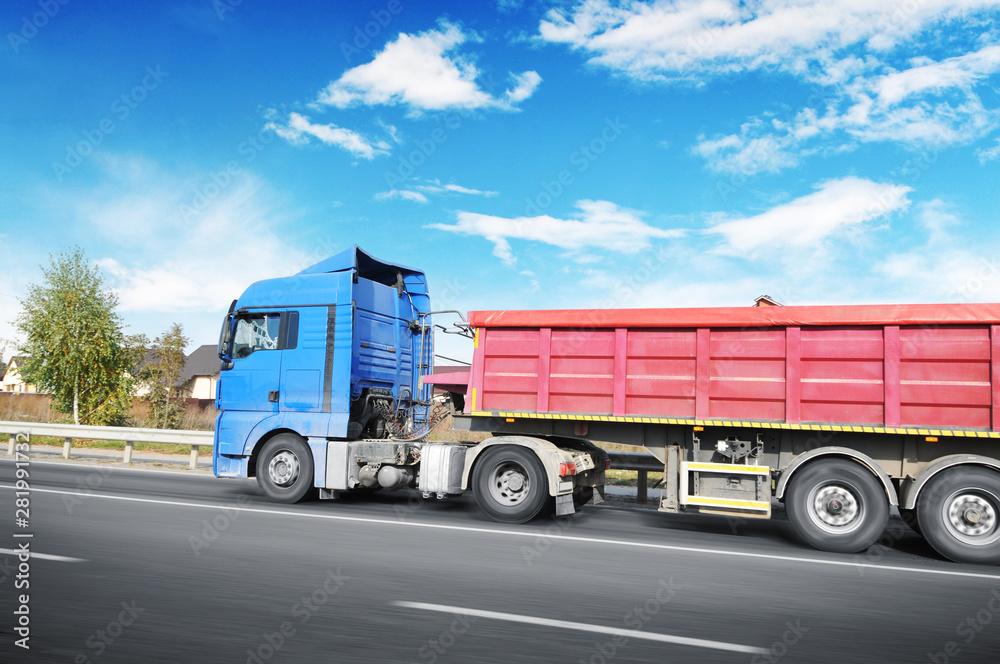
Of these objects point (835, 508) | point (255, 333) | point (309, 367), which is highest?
point (255, 333)

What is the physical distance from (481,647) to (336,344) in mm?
6487

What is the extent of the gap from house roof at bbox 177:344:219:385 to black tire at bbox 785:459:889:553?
63.9 m

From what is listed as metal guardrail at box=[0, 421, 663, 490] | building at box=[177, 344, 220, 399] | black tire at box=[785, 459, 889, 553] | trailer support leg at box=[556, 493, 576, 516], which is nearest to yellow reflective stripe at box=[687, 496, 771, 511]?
black tire at box=[785, 459, 889, 553]

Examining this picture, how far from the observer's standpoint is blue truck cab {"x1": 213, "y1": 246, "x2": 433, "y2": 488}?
9.85 m

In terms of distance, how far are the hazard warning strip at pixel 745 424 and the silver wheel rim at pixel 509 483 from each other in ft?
2.23

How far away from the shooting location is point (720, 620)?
4.70m

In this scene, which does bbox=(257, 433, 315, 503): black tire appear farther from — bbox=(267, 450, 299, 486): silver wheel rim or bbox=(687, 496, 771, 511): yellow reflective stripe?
bbox=(687, 496, 771, 511): yellow reflective stripe

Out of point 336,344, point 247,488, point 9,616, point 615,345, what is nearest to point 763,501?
point 615,345

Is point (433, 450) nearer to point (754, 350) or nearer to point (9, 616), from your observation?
point (754, 350)

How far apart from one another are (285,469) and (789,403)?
690cm

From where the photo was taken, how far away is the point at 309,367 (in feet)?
32.7

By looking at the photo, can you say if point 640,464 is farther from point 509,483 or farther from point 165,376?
point 165,376

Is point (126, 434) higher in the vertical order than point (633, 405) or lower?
lower

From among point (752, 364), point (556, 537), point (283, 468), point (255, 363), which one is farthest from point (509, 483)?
point (255, 363)
